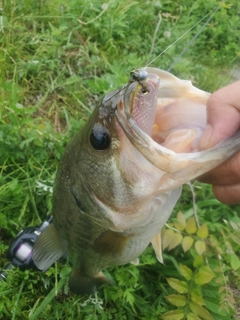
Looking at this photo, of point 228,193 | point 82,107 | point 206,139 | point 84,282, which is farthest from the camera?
point 82,107

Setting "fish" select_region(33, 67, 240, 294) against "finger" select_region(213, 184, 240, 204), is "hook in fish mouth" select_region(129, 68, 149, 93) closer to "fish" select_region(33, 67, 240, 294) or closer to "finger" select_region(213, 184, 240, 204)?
"fish" select_region(33, 67, 240, 294)

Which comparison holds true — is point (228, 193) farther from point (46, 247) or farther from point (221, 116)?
point (46, 247)

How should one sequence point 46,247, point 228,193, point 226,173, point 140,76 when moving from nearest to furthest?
point 140,76
point 226,173
point 228,193
point 46,247

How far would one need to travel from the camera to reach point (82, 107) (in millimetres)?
3418

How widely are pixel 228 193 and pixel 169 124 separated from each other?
1.31 ft

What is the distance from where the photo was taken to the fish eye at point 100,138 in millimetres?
1462

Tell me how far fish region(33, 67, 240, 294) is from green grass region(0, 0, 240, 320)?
0.51 meters

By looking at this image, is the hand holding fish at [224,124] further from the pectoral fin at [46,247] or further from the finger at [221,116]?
the pectoral fin at [46,247]

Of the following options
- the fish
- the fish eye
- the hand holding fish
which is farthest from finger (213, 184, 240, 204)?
the fish eye

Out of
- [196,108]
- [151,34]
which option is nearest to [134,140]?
[196,108]

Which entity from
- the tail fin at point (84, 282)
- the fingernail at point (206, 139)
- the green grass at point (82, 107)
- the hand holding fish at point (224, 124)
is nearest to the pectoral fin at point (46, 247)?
the tail fin at point (84, 282)

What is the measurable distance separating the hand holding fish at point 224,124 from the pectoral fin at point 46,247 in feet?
2.69

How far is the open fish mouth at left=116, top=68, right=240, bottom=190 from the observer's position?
4.37 feet

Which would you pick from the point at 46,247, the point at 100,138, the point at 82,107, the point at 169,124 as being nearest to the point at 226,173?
the point at 169,124
